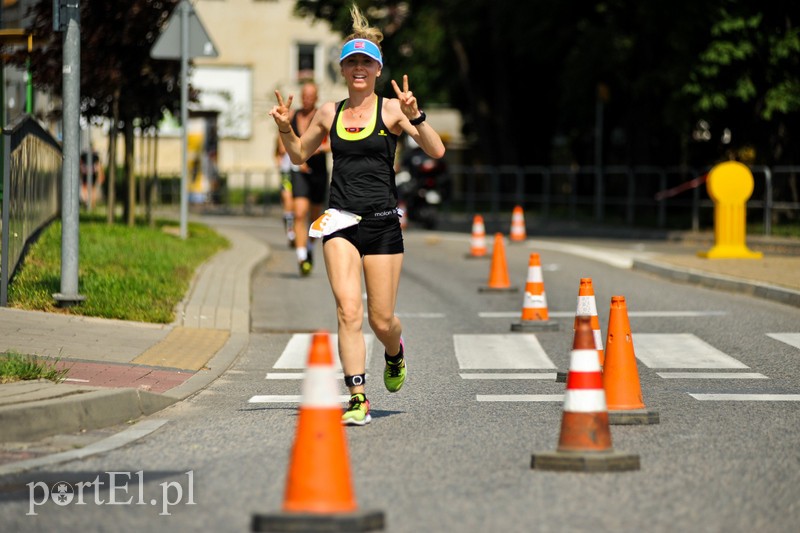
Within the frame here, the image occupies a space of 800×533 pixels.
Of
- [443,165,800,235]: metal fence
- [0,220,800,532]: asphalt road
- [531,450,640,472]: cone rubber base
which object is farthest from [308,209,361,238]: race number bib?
[443,165,800,235]: metal fence

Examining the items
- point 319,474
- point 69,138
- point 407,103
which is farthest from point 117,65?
point 319,474

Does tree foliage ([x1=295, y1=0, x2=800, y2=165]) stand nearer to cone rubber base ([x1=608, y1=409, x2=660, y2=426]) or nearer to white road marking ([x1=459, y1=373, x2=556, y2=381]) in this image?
white road marking ([x1=459, y1=373, x2=556, y2=381])

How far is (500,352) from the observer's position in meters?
11.7

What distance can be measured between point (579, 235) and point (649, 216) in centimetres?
226

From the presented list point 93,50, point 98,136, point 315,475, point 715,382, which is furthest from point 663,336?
point 98,136

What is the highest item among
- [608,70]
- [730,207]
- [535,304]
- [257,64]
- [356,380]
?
[257,64]

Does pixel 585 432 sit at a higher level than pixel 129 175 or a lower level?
lower

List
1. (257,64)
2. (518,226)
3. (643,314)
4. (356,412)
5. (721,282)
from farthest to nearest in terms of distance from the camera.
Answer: (257,64) < (518,226) < (721,282) < (643,314) < (356,412)

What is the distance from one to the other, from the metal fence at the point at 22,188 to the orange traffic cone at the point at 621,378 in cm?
538

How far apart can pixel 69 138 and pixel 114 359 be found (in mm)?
2620

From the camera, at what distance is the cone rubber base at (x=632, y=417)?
26.3ft

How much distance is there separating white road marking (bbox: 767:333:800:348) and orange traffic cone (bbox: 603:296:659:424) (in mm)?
3901

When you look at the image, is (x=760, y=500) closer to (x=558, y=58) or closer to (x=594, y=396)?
(x=594, y=396)

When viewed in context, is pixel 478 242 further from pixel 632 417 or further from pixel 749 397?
pixel 632 417
